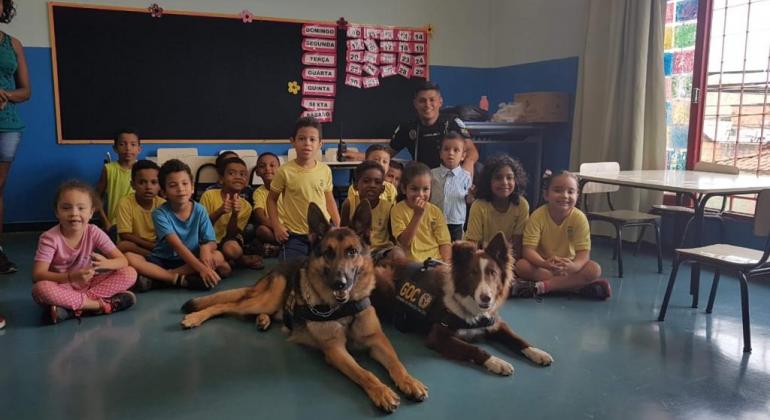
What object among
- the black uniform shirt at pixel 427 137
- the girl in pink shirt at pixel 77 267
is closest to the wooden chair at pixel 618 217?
the black uniform shirt at pixel 427 137

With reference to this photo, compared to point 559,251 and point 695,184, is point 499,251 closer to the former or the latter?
point 559,251

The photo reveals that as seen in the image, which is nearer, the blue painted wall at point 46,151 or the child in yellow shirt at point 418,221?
the child in yellow shirt at point 418,221

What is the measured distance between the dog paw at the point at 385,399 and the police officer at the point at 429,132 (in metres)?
2.48

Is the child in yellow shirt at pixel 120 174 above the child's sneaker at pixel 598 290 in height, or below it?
above

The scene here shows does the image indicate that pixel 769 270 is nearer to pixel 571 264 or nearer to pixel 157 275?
pixel 571 264

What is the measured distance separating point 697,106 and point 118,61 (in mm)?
5612

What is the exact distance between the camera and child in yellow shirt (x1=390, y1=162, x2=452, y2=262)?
3.52 meters

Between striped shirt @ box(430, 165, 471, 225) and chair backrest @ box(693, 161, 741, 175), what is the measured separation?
7.17 feet

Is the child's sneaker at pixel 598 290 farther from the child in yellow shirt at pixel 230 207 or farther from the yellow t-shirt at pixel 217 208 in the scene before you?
the yellow t-shirt at pixel 217 208

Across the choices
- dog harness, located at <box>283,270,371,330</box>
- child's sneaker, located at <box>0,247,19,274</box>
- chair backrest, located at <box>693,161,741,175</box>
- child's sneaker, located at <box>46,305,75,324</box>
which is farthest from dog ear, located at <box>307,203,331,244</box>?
chair backrest, located at <box>693,161,741,175</box>

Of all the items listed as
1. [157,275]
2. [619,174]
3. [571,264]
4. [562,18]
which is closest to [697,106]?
[619,174]

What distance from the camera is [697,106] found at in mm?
5047

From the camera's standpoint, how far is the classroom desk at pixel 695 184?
3461mm

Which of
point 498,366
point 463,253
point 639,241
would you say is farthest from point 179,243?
point 639,241
